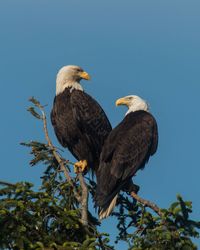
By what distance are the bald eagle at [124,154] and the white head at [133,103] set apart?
1.46 ft

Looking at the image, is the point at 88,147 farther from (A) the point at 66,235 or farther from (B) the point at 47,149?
(A) the point at 66,235

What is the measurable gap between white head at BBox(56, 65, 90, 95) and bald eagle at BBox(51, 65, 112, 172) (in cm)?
30

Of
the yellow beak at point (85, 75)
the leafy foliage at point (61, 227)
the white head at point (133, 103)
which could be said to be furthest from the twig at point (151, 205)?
the yellow beak at point (85, 75)

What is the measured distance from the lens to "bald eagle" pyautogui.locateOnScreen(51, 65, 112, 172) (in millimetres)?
10000

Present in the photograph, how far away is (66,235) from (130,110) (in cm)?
458

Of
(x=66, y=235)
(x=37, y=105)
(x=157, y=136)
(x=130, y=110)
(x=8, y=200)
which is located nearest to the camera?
(x=8, y=200)

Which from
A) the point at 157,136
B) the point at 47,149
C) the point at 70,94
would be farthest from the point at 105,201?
the point at 70,94

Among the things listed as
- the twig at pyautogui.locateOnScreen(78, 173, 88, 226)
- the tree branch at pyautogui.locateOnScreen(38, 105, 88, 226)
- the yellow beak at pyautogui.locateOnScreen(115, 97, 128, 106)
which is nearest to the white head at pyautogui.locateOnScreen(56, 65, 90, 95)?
the yellow beak at pyautogui.locateOnScreen(115, 97, 128, 106)

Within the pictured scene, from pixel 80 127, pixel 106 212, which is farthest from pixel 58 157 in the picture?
pixel 80 127

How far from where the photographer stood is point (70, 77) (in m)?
10.9

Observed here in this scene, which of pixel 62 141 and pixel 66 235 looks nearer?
pixel 66 235

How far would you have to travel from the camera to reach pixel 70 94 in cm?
1048

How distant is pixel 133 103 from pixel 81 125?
1.28m

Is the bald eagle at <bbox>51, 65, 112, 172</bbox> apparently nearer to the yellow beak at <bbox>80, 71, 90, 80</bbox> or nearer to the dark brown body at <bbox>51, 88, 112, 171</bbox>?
the dark brown body at <bbox>51, 88, 112, 171</bbox>
